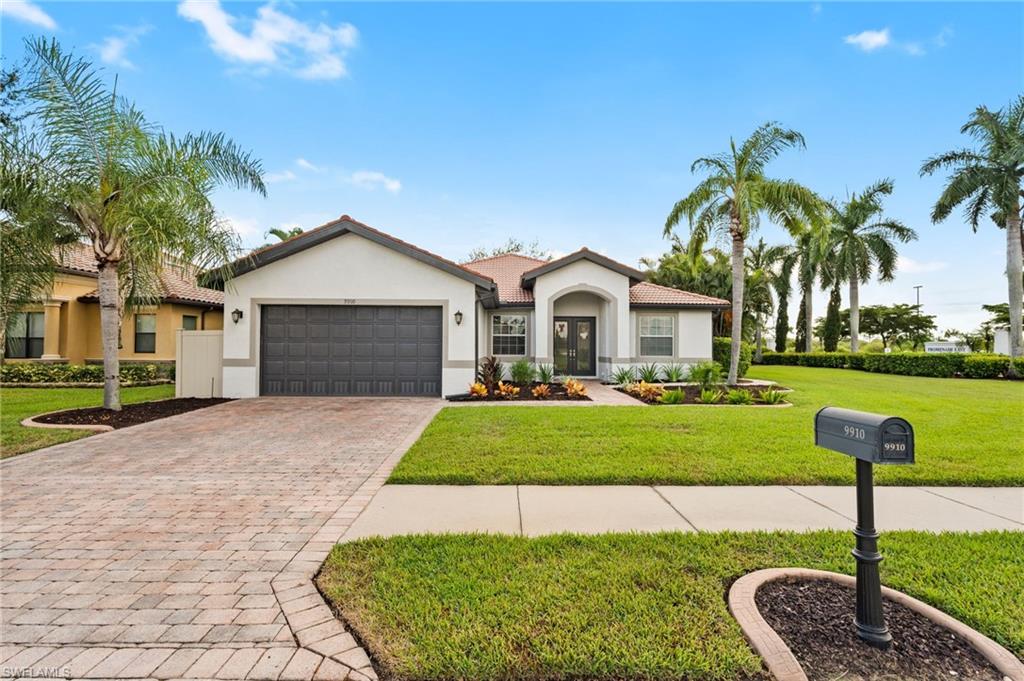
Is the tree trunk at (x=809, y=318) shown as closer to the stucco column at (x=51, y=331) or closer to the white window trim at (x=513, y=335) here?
the white window trim at (x=513, y=335)

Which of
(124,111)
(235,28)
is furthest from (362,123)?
(124,111)

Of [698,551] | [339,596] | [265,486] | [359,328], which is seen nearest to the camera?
[339,596]

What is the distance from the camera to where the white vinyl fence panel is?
42.3 ft

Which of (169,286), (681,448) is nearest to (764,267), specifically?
(681,448)

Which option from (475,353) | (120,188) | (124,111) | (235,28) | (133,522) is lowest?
(133,522)

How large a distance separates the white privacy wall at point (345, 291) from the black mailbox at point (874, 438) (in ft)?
36.1

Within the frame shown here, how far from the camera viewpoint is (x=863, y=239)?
98.4ft

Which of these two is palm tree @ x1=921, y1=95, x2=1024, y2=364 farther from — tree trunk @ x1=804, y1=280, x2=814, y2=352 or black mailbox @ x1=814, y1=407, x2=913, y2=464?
black mailbox @ x1=814, y1=407, x2=913, y2=464

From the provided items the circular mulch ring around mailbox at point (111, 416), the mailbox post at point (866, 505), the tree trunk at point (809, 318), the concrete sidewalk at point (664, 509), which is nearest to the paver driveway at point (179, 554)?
the concrete sidewalk at point (664, 509)

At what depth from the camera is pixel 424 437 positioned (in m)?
7.86

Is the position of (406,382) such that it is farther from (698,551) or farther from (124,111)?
(698,551)

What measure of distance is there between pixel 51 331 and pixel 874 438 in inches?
979

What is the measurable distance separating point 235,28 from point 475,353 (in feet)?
34.0

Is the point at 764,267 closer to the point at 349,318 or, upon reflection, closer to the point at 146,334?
the point at 349,318
